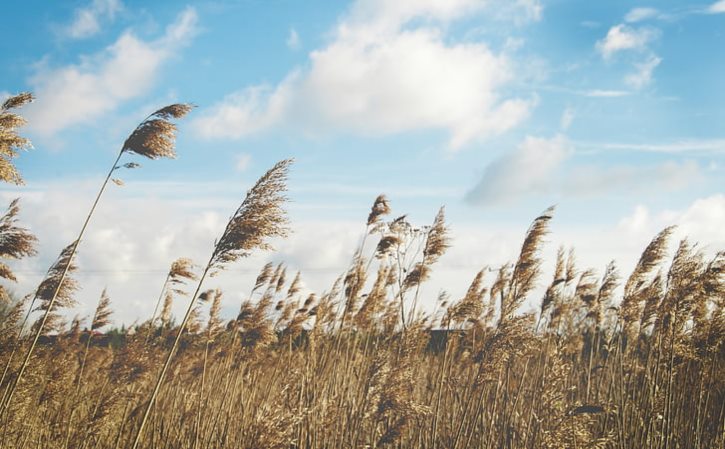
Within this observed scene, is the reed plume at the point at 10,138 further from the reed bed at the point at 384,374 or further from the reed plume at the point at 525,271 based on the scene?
the reed plume at the point at 525,271

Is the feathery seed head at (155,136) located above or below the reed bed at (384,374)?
above

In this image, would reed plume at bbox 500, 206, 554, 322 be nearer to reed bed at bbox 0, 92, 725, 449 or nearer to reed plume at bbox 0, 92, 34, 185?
reed bed at bbox 0, 92, 725, 449

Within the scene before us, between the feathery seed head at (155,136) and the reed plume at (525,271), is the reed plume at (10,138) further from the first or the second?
the reed plume at (525,271)

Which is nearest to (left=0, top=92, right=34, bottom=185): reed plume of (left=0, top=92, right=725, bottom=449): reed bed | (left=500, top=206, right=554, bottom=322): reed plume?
(left=0, top=92, right=725, bottom=449): reed bed

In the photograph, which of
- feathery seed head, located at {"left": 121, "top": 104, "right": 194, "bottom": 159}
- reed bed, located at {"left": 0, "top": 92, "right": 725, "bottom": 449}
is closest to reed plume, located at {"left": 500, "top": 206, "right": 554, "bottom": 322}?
reed bed, located at {"left": 0, "top": 92, "right": 725, "bottom": 449}

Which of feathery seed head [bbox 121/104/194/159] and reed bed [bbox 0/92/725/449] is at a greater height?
feathery seed head [bbox 121/104/194/159]

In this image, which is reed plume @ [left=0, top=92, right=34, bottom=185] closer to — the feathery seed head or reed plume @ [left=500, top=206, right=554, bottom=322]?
the feathery seed head

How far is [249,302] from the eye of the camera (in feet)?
24.5

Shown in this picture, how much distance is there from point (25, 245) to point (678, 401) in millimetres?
6500

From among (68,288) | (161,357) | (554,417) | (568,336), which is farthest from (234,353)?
(568,336)

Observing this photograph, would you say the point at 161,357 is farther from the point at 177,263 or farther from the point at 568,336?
the point at 568,336

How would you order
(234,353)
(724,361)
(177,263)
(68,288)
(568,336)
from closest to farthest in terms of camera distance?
1. (177,263)
2. (68,288)
3. (724,361)
4. (234,353)
5. (568,336)

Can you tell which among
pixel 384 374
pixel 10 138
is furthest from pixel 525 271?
pixel 10 138

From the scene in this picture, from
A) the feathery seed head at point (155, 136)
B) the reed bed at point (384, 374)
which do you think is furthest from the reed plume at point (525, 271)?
the feathery seed head at point (155, 136)
